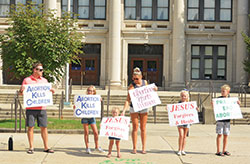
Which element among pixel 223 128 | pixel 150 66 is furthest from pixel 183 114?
pixel 150 66

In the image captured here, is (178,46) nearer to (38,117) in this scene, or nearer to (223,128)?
(223,128)

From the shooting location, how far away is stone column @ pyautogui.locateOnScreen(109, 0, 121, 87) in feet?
105

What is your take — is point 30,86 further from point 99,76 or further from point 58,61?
point 99,76

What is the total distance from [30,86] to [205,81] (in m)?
25.5

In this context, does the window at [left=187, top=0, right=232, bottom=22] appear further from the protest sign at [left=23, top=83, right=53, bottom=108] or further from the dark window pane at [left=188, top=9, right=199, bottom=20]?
the protest sign at [left=23, top=83, right=53, bottom=108]

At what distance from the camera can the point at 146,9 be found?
33.5m

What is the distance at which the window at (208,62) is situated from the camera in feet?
110

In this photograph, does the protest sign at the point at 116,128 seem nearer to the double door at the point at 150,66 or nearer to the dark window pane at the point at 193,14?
the double door at the point at 150,66

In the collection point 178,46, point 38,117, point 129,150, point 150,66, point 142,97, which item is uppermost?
point 178,46

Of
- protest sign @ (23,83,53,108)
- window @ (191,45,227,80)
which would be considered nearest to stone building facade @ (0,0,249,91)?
window @ (191,45,227,80)

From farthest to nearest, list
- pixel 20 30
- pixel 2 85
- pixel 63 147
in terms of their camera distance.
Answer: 1. pixel 2 85
2. pixel 20 30
3. pixel 63 147

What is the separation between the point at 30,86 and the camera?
9.27 m

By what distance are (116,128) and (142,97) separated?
94cm

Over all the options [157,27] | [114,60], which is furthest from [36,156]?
[157,27]
